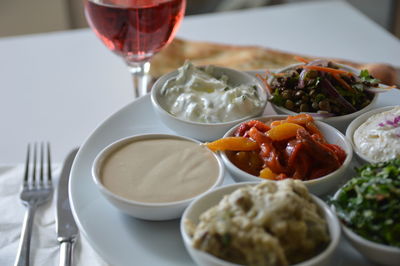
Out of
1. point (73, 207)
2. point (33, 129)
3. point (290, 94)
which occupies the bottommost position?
point (33, 129)

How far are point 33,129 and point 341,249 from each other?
6.14 feet

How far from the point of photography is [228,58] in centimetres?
316

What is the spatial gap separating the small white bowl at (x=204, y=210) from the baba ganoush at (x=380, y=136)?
41 cm

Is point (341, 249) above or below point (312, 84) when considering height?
below

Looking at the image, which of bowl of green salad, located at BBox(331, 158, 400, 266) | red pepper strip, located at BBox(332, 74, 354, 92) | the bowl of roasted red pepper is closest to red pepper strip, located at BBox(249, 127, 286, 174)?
the bowl of roasted red pepper

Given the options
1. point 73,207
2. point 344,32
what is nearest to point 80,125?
point 73,207

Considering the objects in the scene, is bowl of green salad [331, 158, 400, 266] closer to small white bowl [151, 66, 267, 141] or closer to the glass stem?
small white bowl [151, 66, 267, 141]

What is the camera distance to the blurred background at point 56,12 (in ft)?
17.5

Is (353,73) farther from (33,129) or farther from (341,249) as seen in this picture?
(33,129)

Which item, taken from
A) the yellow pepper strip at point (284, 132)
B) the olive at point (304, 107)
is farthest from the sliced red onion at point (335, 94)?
the yellow pepper strip at point (284, 132)

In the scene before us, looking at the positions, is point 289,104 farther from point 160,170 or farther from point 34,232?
point 34,232

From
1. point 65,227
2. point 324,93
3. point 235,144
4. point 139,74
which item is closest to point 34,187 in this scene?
point 65,227

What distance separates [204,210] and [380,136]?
71 cm

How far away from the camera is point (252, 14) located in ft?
13.1
